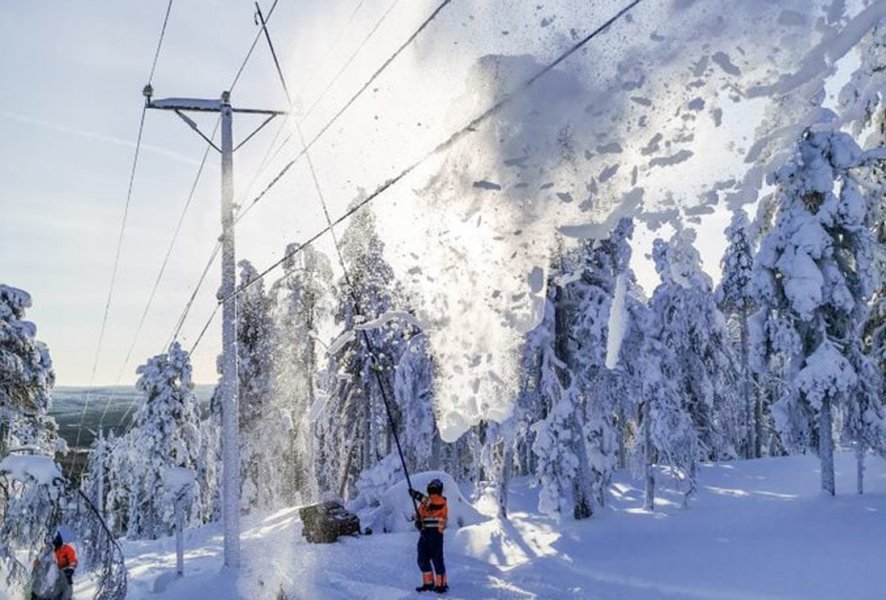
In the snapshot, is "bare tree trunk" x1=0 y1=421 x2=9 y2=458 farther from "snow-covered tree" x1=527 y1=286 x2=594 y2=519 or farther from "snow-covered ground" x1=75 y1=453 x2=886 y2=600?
"snow-covered tree" x1=527 y1=286 x2=594 y2=519

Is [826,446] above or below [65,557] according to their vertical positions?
above

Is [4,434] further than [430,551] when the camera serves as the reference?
Yes

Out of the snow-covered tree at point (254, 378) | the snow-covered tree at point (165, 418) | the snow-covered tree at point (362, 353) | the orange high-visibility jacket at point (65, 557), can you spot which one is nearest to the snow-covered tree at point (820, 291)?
the orange high-visibility jacket at point (65, 557)

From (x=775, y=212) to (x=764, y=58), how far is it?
14.1 meters

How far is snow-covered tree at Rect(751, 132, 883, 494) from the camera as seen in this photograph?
17.6m

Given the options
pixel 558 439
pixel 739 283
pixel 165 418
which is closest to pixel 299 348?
pixel 165 418

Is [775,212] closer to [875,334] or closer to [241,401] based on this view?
[875,334]

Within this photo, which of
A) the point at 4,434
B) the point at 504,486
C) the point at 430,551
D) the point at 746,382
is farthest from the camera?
the point at 746,382

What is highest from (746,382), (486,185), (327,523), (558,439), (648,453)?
(486,185)

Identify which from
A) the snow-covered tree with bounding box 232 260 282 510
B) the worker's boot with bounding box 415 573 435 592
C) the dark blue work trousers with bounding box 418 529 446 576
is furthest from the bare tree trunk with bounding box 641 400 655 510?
the snow-covered tree with bounding box 232 260 282 510

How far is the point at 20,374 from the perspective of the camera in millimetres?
18328

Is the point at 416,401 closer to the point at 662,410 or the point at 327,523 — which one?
the point at 662,410

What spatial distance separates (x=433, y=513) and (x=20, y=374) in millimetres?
12953

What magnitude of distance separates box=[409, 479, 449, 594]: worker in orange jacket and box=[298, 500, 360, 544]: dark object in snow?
11.4m
